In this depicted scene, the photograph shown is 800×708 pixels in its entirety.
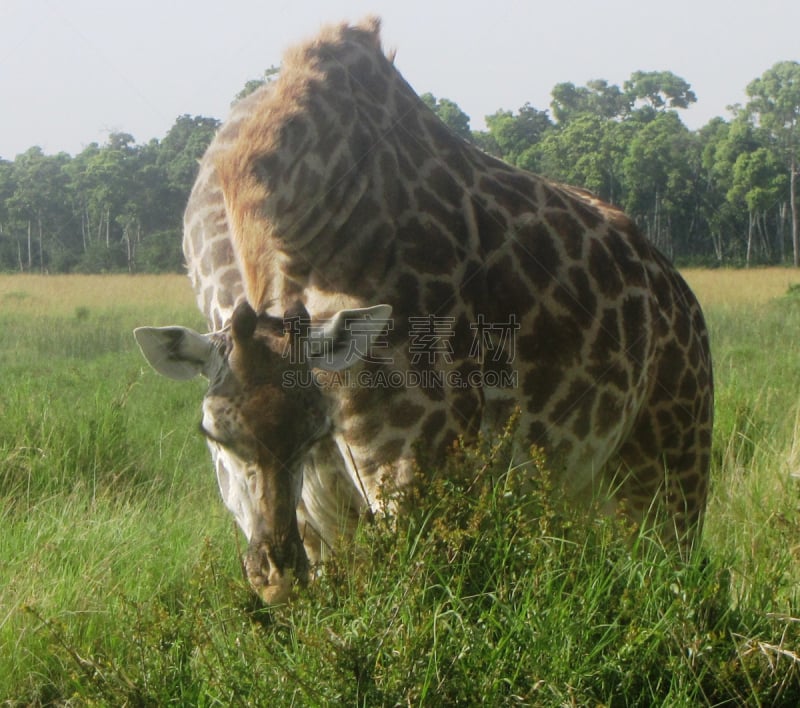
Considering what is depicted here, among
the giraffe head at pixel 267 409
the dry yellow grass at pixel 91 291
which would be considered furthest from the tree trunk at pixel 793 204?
the giraffe head at pixel 267 409

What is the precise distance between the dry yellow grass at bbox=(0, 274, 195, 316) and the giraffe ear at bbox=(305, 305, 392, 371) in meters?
14.1

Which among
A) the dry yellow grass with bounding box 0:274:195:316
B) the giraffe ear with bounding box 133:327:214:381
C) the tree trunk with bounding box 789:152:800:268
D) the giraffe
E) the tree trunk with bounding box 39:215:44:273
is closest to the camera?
the giraffe

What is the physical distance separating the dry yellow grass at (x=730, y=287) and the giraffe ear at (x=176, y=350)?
48.7 feet

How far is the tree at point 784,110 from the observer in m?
21.5

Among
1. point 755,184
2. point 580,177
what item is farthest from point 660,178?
point 755,184

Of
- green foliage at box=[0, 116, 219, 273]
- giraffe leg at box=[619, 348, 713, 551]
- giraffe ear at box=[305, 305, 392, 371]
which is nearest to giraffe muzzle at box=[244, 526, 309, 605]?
giraffe ear at box=[305, 305, 392, 371]

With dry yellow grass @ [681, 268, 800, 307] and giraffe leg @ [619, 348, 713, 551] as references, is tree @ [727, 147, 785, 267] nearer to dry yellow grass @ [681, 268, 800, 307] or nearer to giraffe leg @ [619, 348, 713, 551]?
dry yellow grass @ [681, 268, 800, 307]

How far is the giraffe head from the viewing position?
3.15 m

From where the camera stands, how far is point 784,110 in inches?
973

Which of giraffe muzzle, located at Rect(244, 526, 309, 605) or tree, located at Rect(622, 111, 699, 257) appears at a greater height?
tree, located at Rect(622, 111, 699, 257)

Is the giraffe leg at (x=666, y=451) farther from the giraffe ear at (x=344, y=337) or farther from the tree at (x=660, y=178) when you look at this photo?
the tree at (x=660, y=178)

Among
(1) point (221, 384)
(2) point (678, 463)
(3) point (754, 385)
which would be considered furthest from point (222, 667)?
(3) point (754, 385)

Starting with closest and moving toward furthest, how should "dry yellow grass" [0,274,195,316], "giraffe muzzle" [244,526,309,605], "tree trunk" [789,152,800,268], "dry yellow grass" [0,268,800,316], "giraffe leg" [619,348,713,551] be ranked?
"giraffe muzzle" [244,526,309,605], "giraffe leg" [619,348,713,551], "dry yellow grass" [0,274,195,316], "dry yellow grass" [0,268,800,316], "tree trunk" [789,152,800,268]

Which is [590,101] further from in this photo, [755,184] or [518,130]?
[755,184]
